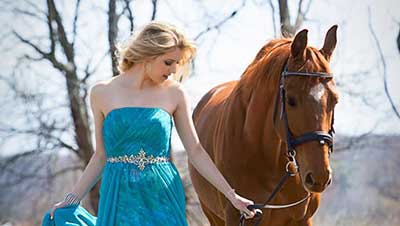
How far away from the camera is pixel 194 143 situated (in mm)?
4730

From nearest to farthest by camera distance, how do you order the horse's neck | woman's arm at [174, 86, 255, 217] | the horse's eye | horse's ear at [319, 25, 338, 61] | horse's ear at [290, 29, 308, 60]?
woman's arm at [174, 86, 255, 217]
the horse's eye
horse's ear at [290, 29, 308, 60]
horse's ear at [319, 25, 338, 61]
the horse's neck

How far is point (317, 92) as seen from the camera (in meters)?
5.09

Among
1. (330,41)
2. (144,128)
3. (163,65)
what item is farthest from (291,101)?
(144,128)

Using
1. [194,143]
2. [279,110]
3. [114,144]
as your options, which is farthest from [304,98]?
[114,144]

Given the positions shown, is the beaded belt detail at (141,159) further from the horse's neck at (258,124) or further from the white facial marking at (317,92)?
the horse's neck at (258,124)

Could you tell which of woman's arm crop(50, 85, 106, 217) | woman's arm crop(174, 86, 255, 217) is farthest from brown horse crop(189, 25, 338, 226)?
woman's arm crop(50, 85, 106, 217)

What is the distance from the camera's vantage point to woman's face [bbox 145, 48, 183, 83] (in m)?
4.58

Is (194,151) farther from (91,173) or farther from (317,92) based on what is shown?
(317,92)

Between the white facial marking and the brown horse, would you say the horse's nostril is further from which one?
the white facial marking

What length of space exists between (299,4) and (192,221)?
3534 millimetres

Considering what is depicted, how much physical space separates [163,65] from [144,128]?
1.13ft

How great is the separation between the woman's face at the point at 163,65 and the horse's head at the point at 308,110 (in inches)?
35.5

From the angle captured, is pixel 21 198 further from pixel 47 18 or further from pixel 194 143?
pixel 194 143

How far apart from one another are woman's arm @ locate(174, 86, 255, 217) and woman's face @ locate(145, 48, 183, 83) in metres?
0.12
